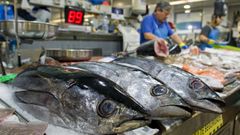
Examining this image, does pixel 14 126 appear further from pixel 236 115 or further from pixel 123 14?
pixel 123 14

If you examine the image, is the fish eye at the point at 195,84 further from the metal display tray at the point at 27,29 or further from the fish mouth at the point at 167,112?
the metal display tray at the point at 27,29

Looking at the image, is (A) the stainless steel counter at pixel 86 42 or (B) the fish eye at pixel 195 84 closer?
(B) the fish eye at pixel 195 84

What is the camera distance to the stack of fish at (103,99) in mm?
596

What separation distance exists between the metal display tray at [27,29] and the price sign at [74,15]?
7.31 ft

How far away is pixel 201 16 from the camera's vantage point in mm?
13820

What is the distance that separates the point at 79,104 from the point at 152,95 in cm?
25

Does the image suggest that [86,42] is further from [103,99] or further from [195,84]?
[103,99]

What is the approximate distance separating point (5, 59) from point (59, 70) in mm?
1070

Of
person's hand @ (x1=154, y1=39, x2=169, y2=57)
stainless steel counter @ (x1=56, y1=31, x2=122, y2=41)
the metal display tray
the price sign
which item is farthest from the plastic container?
the metal display tray

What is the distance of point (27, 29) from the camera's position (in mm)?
1342

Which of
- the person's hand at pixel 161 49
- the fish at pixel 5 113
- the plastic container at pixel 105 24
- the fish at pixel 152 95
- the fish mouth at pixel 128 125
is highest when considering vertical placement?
the plastic container at pixel 105 24

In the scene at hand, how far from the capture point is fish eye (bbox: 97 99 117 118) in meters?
0.59

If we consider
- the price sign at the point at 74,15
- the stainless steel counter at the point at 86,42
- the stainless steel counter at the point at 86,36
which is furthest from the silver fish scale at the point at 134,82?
the price sign at the point at 74,15

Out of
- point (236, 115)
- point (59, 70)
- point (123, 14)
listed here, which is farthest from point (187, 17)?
point (59, 70)
